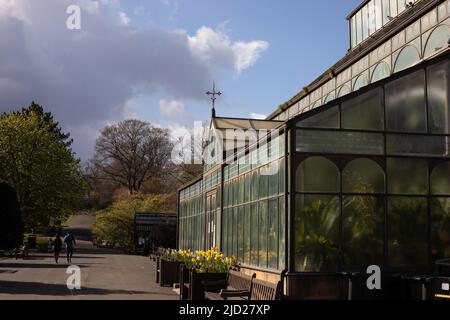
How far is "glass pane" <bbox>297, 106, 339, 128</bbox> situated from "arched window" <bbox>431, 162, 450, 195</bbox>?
2865 millimetres

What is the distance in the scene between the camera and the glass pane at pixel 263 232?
17.0 m

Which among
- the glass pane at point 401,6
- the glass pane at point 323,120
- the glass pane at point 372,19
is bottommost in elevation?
the glass pane at point 323,120

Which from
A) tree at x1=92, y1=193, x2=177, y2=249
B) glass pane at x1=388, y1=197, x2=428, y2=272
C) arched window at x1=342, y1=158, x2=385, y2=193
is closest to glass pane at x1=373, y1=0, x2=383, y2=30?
arched window at x1=342, y1=158, x2=385, y2=193

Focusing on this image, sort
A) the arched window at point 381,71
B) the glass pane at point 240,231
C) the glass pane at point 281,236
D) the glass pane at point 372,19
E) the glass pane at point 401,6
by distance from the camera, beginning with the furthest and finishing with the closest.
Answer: the glass pane at point 372,19 < the glass pane at point 401,6 < the arched window at point 381,71 < the glass pane at point 240,231 < the glass pane at point 281,236

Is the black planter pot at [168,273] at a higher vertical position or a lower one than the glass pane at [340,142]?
lower

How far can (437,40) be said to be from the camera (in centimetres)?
1762

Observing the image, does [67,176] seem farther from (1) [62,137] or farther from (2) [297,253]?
(1) [62,137]

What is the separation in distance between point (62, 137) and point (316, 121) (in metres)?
85.1

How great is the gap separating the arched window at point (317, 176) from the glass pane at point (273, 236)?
125 cm

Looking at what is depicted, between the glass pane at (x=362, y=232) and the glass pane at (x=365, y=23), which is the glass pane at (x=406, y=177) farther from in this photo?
the glass pane at (x=365, y=23)

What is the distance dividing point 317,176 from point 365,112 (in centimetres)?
230

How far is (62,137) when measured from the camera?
95.8m

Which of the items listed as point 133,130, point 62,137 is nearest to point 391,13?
point 133,130

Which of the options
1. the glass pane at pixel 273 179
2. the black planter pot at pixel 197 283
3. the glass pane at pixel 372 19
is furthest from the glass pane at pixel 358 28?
the black planter pot at pixel 197 283
